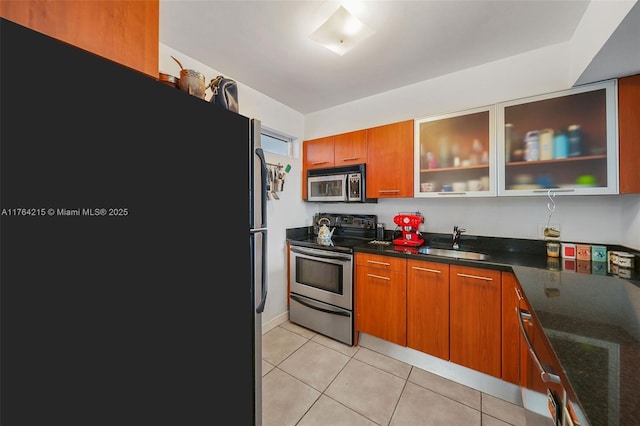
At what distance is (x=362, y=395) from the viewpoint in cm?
164

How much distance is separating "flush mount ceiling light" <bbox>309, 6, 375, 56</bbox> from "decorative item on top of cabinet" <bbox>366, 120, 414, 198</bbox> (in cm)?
88

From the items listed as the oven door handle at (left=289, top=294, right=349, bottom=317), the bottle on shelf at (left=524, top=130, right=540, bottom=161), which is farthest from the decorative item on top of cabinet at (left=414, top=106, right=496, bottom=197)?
the oven door handle at (left=289, top=294, right=349, bottom=317)

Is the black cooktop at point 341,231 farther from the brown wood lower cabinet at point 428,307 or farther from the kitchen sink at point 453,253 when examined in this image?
the brown wood lower cabinet at point 428,307

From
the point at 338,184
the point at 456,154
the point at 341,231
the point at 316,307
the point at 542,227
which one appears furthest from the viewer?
the point at 341,231

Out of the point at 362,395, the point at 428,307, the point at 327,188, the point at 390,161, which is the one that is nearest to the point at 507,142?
the point at 390,161

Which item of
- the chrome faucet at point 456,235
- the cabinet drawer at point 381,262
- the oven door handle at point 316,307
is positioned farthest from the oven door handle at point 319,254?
the chrome faucet at point 456,235

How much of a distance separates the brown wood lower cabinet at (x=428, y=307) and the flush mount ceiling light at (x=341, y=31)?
1.66 m

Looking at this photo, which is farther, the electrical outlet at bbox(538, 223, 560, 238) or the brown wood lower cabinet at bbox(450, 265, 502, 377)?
the electrical outlet at bbox(538, 223, 560, 238)

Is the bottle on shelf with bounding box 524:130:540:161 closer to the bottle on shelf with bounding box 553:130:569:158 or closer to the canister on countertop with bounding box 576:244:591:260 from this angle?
the bottle on shelf with bounding box 553:130:569:158

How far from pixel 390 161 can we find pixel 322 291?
4.79 feet

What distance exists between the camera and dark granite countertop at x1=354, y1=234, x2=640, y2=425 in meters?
0.48

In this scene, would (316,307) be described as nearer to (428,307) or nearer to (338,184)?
(428,307)

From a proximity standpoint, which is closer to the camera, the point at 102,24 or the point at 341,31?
the point at 102,24

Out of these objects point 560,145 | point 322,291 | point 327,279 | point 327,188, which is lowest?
point 322,291
